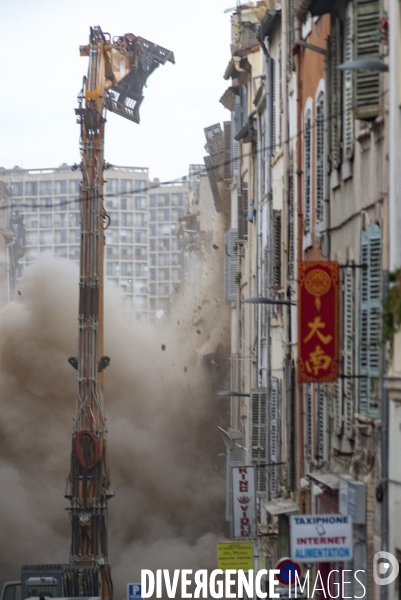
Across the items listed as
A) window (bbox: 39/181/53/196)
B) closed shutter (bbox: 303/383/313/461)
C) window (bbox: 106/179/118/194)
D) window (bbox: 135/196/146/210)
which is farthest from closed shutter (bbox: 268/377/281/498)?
window (bbox: 135/196/146/210)

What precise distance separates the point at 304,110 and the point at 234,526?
31.4ft

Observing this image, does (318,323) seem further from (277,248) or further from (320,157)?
(277,248)

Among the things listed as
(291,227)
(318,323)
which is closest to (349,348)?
(318,323)

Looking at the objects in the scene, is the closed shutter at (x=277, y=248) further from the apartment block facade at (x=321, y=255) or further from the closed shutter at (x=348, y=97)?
the closed shutter at (x=348, y=97)

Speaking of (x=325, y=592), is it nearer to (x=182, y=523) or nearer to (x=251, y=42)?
(x=251, y=42)

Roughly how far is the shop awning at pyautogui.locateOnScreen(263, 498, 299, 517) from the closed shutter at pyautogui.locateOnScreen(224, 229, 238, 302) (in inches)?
652

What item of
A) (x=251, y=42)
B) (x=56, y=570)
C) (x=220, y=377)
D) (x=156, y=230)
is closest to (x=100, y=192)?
(x=251, y=42)

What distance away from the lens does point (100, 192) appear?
108ft

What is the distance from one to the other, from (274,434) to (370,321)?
12293 millimetres

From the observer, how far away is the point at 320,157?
18.1m

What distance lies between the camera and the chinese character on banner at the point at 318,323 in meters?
14.9

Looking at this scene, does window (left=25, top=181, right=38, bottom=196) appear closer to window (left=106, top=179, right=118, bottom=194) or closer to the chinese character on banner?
window (left=106, top=179, right=118, bottom=194)

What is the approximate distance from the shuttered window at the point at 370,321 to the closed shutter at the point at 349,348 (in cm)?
54

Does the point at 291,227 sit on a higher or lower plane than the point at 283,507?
higher
